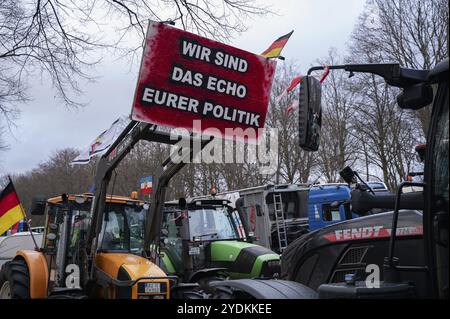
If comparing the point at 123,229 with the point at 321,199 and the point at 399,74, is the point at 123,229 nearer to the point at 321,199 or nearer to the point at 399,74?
the point at 399,74

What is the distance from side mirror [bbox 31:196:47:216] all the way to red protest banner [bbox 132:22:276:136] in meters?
3.21

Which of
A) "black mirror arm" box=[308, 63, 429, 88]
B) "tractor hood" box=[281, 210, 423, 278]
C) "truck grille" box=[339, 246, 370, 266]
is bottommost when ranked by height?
"truck grille" box=[339, 246, 370, 266]

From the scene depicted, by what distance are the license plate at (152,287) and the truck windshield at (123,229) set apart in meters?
1.25

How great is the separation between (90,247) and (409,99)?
18.3 ft

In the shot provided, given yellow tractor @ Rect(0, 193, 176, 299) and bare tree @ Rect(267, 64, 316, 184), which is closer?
yellow tractor @ Rect(0, 193, 176, 299)

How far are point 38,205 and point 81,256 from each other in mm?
1029

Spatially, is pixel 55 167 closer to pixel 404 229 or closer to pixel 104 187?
pixel 104 187

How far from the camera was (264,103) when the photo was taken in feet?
20.3

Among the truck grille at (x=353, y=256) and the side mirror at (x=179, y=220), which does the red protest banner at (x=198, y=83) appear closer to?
the truck grille at (x=353, y=256)

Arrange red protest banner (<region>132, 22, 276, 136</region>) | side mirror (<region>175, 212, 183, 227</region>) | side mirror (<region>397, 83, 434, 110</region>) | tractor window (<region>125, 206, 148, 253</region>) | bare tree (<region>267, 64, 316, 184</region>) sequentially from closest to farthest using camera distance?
side mirror (<region>397, 83, 434, 110</region>) → red protest banner (<region>132, 22, 276, 136</region>) → tractor window (<region>125, 206, 148, 253</region>) → side mirror (<region>175, 212, 183, 227</region>) → bare tree (<region>267, 64, 316, 184</region>)

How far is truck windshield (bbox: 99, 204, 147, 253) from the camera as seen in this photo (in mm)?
7945

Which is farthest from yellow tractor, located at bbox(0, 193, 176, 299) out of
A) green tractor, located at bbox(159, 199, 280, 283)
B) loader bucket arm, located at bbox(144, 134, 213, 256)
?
green tractor, located at bbox(159, 199, 280, 283)

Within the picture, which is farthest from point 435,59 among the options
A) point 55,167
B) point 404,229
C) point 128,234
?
point 55,167

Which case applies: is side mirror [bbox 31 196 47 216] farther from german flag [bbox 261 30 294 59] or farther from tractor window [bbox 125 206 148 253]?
german flag [bbox 261 30 294 59]
